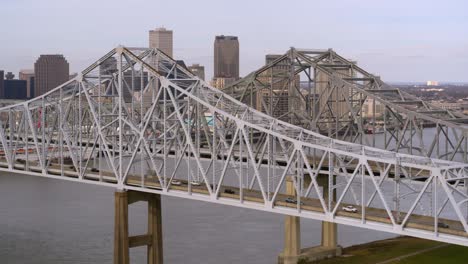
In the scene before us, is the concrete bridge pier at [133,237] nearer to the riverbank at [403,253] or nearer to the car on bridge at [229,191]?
the car on bridge at [229,191]

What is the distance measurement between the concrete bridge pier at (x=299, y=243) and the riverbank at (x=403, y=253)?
1.52 ft

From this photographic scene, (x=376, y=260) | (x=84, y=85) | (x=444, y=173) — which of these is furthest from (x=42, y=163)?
(x=444, y=173)

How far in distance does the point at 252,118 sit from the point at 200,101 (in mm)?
2582

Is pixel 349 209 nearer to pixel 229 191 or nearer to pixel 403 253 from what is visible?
pixel 229 191

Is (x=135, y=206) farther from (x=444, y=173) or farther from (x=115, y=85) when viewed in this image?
(x=444, y=173)

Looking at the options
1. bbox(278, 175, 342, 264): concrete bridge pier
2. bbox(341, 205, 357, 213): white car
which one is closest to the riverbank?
bbox(278, 175, 342, 264): concrete bridge pier

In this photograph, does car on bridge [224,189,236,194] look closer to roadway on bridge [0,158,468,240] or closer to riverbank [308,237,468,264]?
roadway on bridge [0,158,468,240]

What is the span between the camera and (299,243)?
150 feet

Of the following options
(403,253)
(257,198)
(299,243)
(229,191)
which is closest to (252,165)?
(229,191)

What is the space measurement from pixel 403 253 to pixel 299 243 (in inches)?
206

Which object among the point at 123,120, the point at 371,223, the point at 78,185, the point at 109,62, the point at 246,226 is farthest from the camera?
the point at 78,185

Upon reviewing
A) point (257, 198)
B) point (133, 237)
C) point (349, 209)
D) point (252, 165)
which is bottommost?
point (133, 237)

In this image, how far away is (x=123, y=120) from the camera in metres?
45.0

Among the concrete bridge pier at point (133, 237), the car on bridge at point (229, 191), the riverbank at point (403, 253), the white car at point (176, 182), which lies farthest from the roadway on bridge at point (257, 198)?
the riverbank at point (403, 253)
